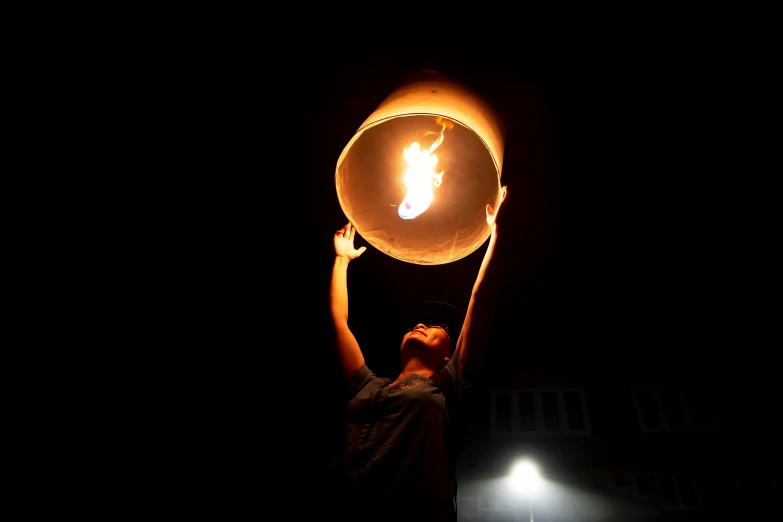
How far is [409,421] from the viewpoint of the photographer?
1.98 metres

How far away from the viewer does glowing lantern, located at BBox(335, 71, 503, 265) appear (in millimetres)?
2092

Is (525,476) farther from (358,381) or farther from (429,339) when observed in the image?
(358,381)

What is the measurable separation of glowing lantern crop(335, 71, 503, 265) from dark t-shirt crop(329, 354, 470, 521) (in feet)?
2.36

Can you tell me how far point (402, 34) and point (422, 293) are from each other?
79.2 inches

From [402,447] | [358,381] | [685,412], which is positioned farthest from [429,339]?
[685,412]

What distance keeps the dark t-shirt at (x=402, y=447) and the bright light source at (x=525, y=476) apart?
245 inches

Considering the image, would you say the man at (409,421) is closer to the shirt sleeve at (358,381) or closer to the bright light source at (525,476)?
the shirt sleeve at (358,381)

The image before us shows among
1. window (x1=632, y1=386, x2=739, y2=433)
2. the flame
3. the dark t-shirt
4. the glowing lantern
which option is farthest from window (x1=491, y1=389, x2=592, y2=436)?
the flame

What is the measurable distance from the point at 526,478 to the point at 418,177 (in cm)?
734

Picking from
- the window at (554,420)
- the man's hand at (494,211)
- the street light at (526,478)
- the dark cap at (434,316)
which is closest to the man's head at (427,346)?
the dark cap at (434,316)

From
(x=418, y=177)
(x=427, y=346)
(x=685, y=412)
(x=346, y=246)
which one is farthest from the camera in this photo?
(x=685, y=412)

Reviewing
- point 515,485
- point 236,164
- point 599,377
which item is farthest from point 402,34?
point 515,485

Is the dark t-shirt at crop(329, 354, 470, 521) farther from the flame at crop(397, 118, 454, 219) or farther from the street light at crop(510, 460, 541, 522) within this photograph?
the street light at crop(510, 460, 541, 522)

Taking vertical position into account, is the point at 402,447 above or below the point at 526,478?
below
